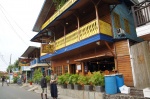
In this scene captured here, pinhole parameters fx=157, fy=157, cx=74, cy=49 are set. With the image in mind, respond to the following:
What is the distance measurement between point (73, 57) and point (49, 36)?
5.70m

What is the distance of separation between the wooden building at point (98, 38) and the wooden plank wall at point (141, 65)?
0.85m

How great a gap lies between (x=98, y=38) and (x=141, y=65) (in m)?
3.14

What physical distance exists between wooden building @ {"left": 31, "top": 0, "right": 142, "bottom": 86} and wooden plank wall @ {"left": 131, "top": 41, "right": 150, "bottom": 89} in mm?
846

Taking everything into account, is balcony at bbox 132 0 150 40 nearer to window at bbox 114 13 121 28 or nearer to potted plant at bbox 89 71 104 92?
potted plant at bbox 89 71 104 92

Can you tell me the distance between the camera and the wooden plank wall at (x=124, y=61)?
1055 centimetres

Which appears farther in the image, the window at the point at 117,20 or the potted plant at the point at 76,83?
the window at the point at 117,20

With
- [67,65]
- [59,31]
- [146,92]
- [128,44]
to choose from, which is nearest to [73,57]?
[67,65]

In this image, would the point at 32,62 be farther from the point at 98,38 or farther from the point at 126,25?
the point at 98,38

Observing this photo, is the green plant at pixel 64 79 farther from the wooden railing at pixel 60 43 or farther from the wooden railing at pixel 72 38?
the wooden railing at pixel 60 43

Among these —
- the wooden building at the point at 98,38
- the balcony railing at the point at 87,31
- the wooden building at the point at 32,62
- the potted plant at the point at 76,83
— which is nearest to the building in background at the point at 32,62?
the wooden building at the point at 32,62

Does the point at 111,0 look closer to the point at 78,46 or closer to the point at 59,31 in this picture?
the point at 78,46

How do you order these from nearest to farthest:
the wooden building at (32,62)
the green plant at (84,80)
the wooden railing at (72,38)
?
the green plant at (84,80) < the wooden railing at (72,38) < the wooden building at (32,62)

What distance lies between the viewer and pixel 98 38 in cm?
1048

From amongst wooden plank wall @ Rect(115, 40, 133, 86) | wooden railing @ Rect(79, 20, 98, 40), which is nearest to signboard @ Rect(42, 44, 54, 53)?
wooden railing @ Rect(79, 20, 98, 40)
